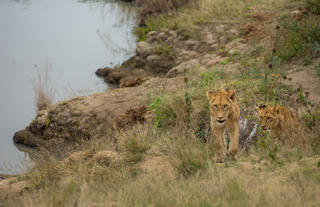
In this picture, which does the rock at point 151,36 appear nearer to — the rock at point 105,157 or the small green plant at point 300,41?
the small green plant at point 300,41

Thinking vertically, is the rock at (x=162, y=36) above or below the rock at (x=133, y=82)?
above

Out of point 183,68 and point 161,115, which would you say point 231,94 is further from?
point 183,68

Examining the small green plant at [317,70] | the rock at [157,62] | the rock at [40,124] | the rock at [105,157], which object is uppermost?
the small green plant at [317,70]

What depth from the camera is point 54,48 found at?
1748 cm

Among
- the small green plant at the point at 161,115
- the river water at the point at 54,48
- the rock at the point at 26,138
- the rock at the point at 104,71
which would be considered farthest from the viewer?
the rock at the point at 104,71

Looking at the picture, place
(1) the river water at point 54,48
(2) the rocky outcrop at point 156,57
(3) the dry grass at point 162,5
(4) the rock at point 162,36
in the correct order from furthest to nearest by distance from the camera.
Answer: (3) the dry grass at point 162,5 → (4) the rock at point 162,36 → (2) the rocky outcrop at point 156,57 → (1) the river water at point 54,48

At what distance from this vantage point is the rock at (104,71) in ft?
51.4

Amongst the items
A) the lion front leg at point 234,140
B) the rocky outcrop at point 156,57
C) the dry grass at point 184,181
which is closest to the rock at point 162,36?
the rocky outcrop at point 156,57

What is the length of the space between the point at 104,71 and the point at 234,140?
33.9 ft

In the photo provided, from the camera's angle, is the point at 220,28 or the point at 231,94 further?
the point at 220,28

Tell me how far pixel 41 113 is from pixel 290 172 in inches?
325

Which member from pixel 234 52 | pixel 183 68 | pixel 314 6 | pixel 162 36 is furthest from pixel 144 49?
pixel 314 6

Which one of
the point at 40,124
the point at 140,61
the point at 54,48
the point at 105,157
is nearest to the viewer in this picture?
the point at 105,157

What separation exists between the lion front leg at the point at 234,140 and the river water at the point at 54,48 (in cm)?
613
